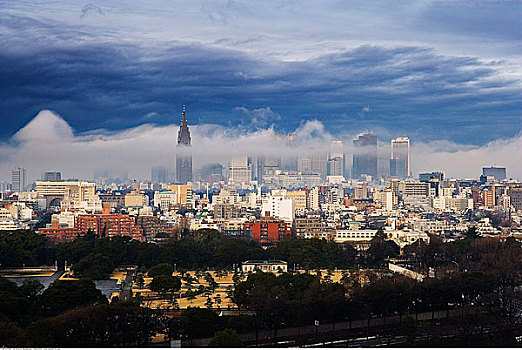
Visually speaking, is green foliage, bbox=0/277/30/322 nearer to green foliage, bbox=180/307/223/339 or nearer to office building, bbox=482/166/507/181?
green foliage, bbox=180/307/223/339

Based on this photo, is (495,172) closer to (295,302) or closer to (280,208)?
(280,208)

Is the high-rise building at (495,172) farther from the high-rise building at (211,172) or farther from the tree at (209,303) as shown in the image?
the tree at (209,303)

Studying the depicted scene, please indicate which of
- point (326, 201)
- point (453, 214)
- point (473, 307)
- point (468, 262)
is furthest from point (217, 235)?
point (326, 201)

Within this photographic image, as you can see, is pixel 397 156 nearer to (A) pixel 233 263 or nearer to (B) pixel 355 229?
(B) pixel 355 229

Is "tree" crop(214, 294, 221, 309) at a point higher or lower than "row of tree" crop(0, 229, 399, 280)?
lower

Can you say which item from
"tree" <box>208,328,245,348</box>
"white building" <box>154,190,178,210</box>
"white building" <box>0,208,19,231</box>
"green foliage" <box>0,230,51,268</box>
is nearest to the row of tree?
"green foliage" <box>0,230,51,268</box>

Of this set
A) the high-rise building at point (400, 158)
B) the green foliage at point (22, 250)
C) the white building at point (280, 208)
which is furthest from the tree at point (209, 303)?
the high-rise building at point (400, 158)
